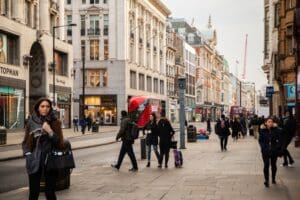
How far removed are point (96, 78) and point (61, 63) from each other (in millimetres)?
17439

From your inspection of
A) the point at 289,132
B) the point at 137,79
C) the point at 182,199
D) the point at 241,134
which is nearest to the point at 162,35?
the point at 137,79

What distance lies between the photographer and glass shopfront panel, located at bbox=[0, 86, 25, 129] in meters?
49.9

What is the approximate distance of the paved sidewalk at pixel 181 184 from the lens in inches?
480

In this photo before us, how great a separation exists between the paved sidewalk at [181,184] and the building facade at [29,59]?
3272cm

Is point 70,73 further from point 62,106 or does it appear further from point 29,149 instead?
point 29,149

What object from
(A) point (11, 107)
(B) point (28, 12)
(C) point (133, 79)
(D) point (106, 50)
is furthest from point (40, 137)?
(C) point (133, 79)

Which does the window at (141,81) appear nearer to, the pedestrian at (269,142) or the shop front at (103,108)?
the shop front at (103,108)

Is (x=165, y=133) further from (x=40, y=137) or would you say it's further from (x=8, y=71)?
(x=8, y=71)

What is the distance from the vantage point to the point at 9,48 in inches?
2084

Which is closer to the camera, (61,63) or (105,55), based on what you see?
(61,63)

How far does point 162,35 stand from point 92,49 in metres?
27.5

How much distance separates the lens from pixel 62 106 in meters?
66.1

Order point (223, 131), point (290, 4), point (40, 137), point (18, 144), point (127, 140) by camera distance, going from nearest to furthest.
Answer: point (40, 137), point (127, 140), point (223, 131), point (18, 144), point (290, 4)

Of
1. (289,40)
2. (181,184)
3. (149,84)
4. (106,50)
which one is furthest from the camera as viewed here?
(149,84)
